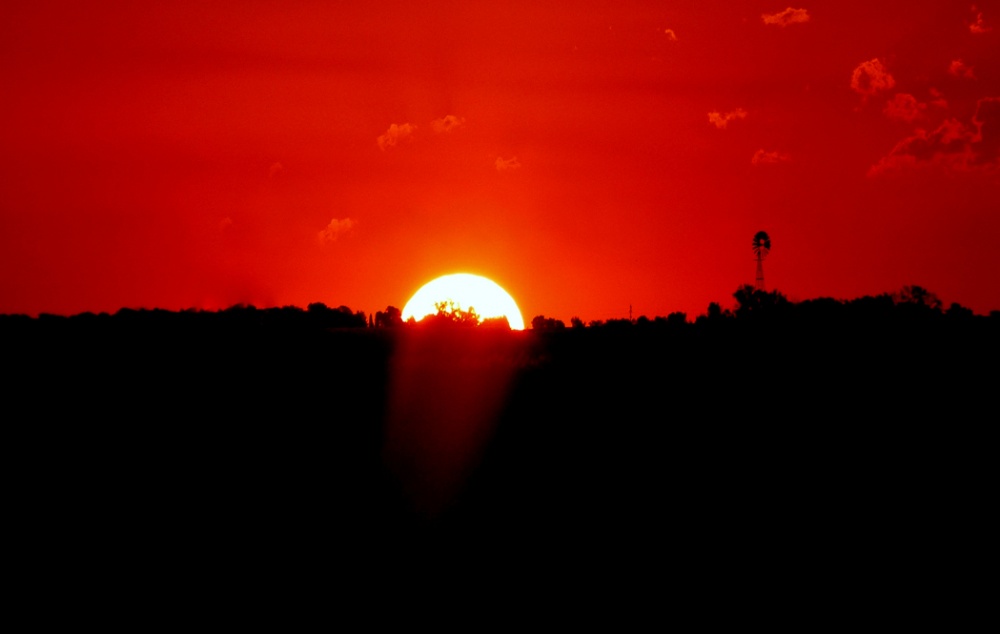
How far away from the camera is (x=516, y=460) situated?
90.3 feet

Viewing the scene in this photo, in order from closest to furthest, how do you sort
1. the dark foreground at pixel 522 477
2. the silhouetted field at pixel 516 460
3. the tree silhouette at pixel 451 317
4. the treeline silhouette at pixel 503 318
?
the dark foreground at pixel 522 477
the silhouetted field at pixel 516 460
the treeline silhouette at pixel 503 318
the tree silhouette at pixel 451 317

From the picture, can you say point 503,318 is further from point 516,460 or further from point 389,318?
point 516,460

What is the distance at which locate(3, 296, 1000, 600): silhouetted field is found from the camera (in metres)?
20.0

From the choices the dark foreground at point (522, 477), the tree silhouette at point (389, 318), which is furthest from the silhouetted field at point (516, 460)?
the tree silhouette at point (389, 318)

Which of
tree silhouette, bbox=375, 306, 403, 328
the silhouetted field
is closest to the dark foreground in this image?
the silhouetted field

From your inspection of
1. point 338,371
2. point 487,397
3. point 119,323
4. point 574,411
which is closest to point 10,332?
point 119,323

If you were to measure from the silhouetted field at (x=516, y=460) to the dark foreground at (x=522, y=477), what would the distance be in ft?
0.32

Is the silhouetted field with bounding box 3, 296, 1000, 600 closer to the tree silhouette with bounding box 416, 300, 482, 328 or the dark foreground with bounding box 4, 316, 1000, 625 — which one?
the dark foreground with bounding box 4, 316, 1000, 625

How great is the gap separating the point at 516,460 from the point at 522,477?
1.52 meters

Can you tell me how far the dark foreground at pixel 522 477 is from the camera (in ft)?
61.0

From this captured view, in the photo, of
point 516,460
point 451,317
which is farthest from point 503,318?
point 516,460

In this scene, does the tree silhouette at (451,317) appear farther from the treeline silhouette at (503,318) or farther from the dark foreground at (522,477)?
the dark foreground at (522,477)

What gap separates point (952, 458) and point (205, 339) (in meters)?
36.1

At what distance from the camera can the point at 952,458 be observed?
26281 millimetres
